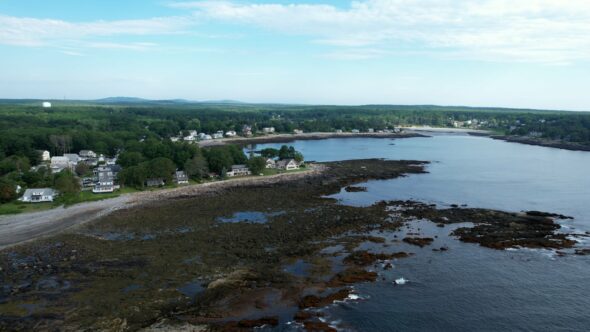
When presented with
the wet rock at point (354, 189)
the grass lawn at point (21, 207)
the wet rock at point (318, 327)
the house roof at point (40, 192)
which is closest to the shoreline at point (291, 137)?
the wet rock at point (354, 189)

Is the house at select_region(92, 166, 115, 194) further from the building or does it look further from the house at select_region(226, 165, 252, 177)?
the building

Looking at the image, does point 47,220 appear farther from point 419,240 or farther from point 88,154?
point 88,154

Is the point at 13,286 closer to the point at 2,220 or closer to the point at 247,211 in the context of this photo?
the point at 2,220

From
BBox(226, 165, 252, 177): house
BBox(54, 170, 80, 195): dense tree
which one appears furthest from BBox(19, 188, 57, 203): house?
BBox(226, 165, 252, 177): house

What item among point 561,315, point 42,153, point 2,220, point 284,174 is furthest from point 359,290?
point 42,153

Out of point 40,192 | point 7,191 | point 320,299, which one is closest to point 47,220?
point 40,192

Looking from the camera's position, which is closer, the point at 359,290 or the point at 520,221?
the point at 359,290
